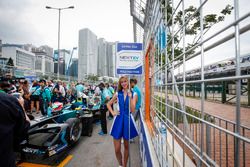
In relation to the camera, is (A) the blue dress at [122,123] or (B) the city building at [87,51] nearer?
(A) the blue dress at [122,123]

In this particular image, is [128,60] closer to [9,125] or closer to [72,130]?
[72,130]

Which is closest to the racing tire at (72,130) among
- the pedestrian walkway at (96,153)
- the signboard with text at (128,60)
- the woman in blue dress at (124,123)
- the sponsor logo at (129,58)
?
the pedestrian walkway at (96,153)

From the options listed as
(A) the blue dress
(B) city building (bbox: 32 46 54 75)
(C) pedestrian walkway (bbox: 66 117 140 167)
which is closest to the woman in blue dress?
(A) the blue dress

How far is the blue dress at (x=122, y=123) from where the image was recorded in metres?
3.37

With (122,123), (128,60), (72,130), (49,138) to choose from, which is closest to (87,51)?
(128,60)

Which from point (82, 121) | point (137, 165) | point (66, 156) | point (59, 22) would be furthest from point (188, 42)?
point (59, 22)

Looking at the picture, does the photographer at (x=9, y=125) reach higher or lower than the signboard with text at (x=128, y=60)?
lower

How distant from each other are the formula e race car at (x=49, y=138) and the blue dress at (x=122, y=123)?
1224mm

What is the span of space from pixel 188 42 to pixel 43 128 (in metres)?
3.70

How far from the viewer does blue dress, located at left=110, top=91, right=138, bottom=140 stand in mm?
3367

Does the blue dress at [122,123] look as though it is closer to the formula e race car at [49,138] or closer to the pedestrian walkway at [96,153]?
the pedestrian walkway at [96,153]

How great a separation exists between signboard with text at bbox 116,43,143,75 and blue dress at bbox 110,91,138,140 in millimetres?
1297

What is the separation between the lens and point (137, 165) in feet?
12.0

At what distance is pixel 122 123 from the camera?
11.2ft
